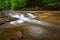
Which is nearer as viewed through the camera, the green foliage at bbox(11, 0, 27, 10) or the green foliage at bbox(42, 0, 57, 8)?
the green foliage at bbox(42, 0, 57, 8)

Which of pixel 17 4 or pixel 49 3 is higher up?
pixel 49 3

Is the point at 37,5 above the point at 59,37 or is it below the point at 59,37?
below

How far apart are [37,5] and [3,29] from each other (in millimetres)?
7778

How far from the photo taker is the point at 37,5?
48.9 ft

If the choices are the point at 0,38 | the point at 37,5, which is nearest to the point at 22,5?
the point at 37,5

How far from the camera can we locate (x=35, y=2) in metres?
15.3

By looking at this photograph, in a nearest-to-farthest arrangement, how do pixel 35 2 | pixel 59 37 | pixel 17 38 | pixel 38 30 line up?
pixel 17 38, pixel 59 37, pixel 38 30, pixel 35 2

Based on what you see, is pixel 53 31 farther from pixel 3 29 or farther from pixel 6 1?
pixel 6 1

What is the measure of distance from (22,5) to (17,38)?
8.93 meters

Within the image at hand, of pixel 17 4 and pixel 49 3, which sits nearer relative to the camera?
pixel 49 3

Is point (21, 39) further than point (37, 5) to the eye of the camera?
No

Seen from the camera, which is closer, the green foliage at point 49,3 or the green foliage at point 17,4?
the green foliage at point 49,3

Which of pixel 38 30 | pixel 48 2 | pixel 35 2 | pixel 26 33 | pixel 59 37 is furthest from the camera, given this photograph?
pixel 35 2

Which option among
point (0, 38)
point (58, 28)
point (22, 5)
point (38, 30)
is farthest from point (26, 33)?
point (22, 5)
